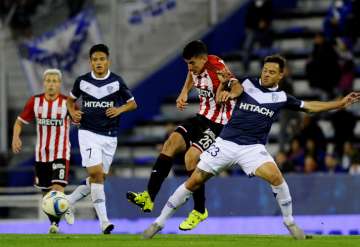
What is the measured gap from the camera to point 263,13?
2383 centimetres

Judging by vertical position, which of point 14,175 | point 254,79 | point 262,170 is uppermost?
point 254,79

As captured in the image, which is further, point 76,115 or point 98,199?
point 98,199

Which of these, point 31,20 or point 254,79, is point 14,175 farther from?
point 254,79

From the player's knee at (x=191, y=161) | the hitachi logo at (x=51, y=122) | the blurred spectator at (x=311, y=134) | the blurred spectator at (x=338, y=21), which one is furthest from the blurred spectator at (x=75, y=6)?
the player's knee at (x=191, y=161)

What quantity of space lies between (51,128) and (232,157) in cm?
343

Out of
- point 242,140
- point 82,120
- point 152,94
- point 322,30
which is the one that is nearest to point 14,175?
point 152,94

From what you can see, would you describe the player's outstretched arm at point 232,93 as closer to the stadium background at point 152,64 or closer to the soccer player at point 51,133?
the soccer player at point 51,133

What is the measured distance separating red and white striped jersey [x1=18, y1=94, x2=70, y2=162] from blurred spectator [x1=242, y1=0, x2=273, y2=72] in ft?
28.2

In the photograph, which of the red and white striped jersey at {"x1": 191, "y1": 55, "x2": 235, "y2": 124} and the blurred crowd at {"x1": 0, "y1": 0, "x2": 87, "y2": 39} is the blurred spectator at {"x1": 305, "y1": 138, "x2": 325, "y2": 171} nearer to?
the red and white striped jersey at {"x1": 191, "y1": 55, "x2": 235, "y2": 124}

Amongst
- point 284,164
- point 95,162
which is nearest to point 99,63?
point 95,162

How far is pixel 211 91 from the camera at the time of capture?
14.1 metres

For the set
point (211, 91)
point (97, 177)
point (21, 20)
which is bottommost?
point (97, 177)

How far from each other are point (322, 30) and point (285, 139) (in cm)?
377

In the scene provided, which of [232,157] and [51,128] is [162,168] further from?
Answer: [51,128]
